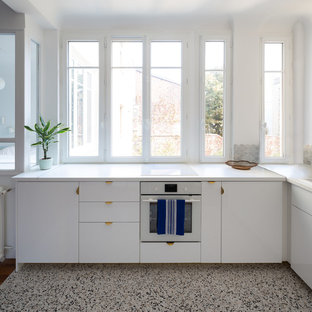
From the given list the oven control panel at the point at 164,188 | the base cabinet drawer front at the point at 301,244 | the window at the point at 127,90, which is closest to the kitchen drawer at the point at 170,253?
the oven control panel at the point at 164,188

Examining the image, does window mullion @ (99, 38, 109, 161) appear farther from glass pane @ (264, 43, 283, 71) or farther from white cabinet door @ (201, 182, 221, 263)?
glass pane @ (264, 43, 283, 71)

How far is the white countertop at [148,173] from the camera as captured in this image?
249 centimetres

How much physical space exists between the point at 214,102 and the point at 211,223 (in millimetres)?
1512

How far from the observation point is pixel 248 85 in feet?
10.4

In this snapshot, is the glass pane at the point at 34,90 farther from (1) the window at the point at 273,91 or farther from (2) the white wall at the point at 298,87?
(2) the white wall at the point at 298,87

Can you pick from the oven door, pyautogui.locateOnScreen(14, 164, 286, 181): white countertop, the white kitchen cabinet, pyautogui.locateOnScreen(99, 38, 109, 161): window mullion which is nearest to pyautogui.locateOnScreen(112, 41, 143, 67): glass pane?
pyautogui.locateOnScreen(99, 38, 109, 161): window mullion

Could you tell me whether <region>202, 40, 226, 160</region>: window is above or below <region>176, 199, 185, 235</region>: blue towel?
above

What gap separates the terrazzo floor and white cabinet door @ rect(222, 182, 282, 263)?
182mm

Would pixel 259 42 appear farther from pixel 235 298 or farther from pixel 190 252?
pixel 235 298

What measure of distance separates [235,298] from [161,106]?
85.4 inches

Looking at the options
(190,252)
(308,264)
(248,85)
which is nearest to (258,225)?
(308,264)

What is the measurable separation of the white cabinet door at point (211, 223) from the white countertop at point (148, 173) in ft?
0.37

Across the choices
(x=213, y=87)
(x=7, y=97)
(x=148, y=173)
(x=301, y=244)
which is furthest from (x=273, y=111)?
(x=7, y=97)

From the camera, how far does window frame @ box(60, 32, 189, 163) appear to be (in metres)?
3.25
